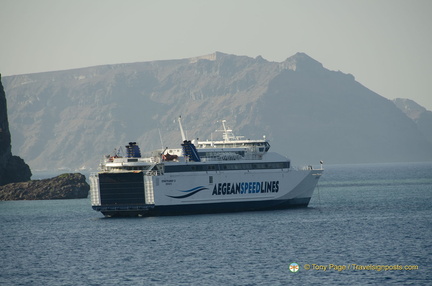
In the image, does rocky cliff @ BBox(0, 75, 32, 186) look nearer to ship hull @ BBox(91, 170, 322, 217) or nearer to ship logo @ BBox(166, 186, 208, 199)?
ship hull @ BBox(91, 170, 322, 217)

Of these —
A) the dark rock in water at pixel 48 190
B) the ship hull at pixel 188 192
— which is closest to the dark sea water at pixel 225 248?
the ship hull at pixel 188 192

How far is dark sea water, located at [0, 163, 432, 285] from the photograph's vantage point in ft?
149

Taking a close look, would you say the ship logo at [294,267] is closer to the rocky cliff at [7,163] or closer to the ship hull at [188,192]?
the ship hull at [188,192]

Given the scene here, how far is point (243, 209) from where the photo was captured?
252 ft

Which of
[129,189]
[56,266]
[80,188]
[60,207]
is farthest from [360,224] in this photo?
[80,188]

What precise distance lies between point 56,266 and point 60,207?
47.5m

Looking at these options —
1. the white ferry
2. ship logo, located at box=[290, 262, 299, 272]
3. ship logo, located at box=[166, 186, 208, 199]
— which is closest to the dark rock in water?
the white ferry

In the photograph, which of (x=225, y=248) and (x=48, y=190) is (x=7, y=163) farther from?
(x=225, y=248)

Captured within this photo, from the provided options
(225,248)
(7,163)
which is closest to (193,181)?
(225,248)

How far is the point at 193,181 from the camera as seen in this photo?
240 feet

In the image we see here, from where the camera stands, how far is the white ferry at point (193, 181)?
72.3m

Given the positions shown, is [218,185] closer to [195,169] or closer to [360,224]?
[195,169]

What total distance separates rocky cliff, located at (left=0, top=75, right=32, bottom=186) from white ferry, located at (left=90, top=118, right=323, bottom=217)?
54.4 metres

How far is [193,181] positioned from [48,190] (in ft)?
163
